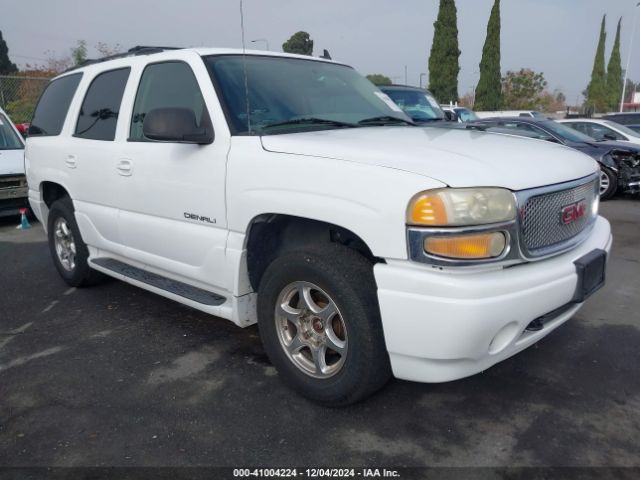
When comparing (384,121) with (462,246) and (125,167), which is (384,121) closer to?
(462,246)

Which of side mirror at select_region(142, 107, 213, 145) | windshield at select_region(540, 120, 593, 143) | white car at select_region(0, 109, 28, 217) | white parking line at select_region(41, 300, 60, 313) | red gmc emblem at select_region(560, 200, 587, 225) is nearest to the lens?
red gmc emblem at select_region(560, 200, 587, 225)

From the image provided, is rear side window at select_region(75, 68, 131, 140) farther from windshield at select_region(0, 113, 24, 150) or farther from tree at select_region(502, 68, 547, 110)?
tree at select_region(502, 68, 547, 110)

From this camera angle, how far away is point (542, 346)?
11.7 feet

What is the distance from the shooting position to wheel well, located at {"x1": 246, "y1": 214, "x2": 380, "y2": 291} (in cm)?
278

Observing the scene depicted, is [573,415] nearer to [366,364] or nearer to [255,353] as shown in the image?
[366,364]

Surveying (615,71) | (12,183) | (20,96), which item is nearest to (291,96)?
(12,183)

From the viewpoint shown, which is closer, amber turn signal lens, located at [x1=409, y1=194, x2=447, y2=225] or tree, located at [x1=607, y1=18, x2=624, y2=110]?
amber turn signal lens, located at [x1=409, y1=194, x2=447, y2=225]

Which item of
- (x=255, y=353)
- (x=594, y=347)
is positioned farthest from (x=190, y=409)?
(x=594, y=347)

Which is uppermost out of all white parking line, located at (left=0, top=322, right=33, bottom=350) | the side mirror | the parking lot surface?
the side mirror

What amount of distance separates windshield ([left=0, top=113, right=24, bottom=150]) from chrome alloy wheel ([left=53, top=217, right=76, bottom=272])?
462 centimetres

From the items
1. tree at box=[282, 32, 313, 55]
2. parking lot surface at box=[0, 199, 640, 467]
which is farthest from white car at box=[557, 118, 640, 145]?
parking lot surface at box=[0, 199, 640, 467]

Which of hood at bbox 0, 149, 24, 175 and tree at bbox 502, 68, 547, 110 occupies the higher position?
tree at bbox 502, 68, 547, 110

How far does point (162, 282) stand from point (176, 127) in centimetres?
120

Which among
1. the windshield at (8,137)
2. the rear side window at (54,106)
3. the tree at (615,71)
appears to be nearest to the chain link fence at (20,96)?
the windshield at (8,137)
